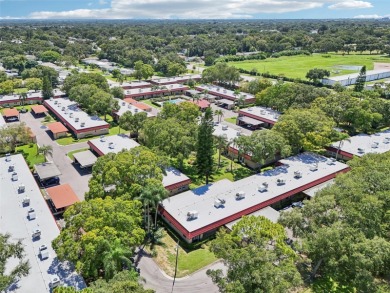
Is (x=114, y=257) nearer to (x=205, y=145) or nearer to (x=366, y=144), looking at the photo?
(x=205, y=145)

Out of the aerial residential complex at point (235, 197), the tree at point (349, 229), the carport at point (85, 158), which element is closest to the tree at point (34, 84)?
the carport at point (85, 158)

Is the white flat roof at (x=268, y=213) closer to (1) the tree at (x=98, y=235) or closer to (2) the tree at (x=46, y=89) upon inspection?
(1) the tree at (x=98, y=235)

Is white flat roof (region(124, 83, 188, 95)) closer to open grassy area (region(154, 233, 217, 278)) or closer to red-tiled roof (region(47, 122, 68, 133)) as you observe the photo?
red-tiled roof (region(47, 122, 68, 133))

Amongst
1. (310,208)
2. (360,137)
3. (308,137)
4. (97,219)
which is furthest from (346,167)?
(97,219)

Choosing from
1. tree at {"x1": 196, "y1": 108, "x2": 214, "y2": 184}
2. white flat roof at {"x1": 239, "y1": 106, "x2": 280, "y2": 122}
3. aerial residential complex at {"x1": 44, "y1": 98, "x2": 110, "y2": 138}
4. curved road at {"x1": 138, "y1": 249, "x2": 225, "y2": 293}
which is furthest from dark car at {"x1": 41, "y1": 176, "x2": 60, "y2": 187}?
white flat roof at {"x1": 239, "y1": 106, "x2": 280, "y2": 122}

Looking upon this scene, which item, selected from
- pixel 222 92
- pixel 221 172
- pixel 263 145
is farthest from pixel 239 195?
pixel 222 92

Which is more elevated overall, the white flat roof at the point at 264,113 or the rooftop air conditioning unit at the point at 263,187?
the white flat roof at the point at 264,113
